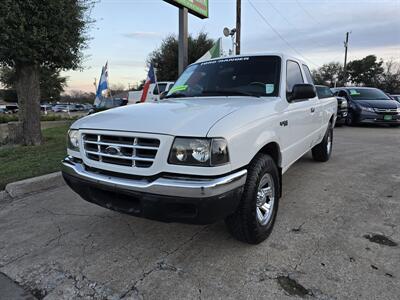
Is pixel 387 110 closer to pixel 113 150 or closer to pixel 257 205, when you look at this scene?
pixel 257 205

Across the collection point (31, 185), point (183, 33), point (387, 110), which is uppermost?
point (183, 33)

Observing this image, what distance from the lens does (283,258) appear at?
273cm

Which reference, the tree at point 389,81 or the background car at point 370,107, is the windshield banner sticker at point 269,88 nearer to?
the background car at point 370,107

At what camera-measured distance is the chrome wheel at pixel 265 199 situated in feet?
9.76

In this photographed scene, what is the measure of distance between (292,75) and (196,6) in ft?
23.4

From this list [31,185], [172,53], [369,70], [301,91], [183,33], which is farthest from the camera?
[369,70]

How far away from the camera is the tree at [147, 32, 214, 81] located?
27922 mm

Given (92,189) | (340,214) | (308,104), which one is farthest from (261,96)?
(92,189)

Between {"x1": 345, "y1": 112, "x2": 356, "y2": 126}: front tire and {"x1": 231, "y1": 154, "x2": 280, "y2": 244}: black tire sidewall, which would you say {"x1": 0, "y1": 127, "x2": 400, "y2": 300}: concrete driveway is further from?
{"x1": 345, "y1": 112, "x2": 356, "y2": 126}: front tire

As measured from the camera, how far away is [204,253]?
2852 millimetres

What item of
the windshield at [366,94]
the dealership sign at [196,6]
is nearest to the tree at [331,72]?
the windshield at [366,94]

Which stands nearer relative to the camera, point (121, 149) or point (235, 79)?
point (121, 149)

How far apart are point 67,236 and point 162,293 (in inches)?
58.1

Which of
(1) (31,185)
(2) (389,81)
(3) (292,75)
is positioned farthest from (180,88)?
(2) (389,81)
